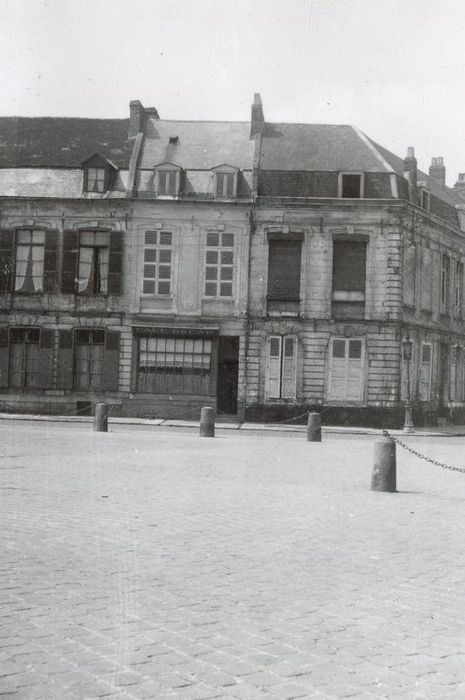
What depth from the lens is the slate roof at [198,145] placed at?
2945 cm

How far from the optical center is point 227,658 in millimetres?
4020

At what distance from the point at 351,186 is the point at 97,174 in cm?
889

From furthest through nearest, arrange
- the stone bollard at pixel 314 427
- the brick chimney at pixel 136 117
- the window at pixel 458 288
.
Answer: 1. the window at pixel 458 288
2. the brick chimney at pixel 136 117
3. the stone bollard at pixel 314 427

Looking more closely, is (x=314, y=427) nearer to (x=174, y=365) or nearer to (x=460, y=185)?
(x=174, y=365)

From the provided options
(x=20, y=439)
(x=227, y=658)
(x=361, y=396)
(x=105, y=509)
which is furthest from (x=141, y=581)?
(x=361, y=396)

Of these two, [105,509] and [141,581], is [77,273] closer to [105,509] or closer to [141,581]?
[105,509]

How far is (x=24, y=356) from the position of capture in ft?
94.6

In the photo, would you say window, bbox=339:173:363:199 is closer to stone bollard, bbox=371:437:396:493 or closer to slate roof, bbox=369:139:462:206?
slate roof, bbox=369:139:462:206

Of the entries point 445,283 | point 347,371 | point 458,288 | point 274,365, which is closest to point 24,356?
point 274,365

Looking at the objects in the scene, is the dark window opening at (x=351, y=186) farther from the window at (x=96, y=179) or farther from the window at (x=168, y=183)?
the window at (x=96, y=179)

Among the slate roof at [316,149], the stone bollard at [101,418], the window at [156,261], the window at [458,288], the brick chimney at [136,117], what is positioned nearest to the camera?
the stone bollard at [101,418]

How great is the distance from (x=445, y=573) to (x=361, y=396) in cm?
2213

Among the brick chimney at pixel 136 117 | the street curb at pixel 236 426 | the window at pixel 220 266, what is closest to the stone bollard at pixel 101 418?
the street curb at pixel 236 426

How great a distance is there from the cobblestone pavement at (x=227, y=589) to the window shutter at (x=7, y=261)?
18834mm
